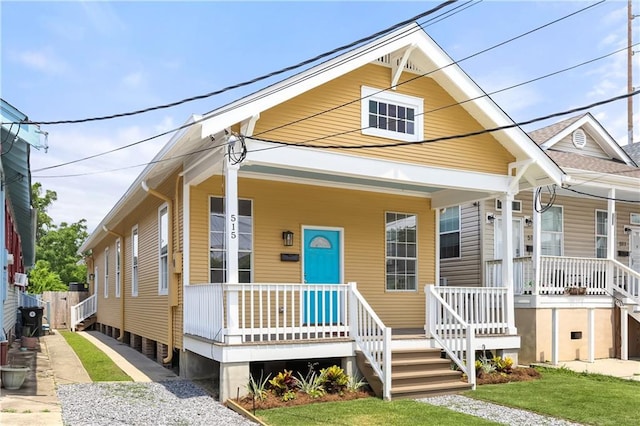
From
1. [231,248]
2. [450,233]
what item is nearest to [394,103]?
[231,248]

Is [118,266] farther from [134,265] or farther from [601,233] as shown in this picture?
[601,233]

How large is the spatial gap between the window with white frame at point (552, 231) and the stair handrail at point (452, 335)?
6.71 m

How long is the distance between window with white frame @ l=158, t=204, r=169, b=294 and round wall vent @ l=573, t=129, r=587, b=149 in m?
11.3

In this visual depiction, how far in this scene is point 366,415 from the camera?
24.7 ft

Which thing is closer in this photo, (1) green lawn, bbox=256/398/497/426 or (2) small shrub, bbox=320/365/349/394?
(1) green lawn, bbox=256/398/497/426

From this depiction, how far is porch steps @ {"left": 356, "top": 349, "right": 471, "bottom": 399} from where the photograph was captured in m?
8.80

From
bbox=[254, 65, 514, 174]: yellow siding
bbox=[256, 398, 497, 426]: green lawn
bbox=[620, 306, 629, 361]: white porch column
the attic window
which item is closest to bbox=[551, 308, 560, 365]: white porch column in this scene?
bbox=[620, 306, 629, 361]: white porch column

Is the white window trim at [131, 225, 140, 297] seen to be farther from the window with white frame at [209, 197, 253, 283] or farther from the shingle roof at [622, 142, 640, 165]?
the shingle roof at [622, 142, 640, 165]

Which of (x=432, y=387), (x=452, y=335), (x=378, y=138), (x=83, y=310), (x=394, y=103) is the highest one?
(x=394, y=103)

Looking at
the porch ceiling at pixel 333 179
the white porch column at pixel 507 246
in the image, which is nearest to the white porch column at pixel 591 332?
the white porch column at pixel 507 246

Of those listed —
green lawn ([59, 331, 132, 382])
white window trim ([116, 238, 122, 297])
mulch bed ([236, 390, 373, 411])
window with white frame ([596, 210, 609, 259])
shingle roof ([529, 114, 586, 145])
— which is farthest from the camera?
white window trim ([116, 238, 122, 297])

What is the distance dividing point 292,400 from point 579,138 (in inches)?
485

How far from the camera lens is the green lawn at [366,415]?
283 inches

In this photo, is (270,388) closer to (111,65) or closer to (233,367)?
(233,367)
